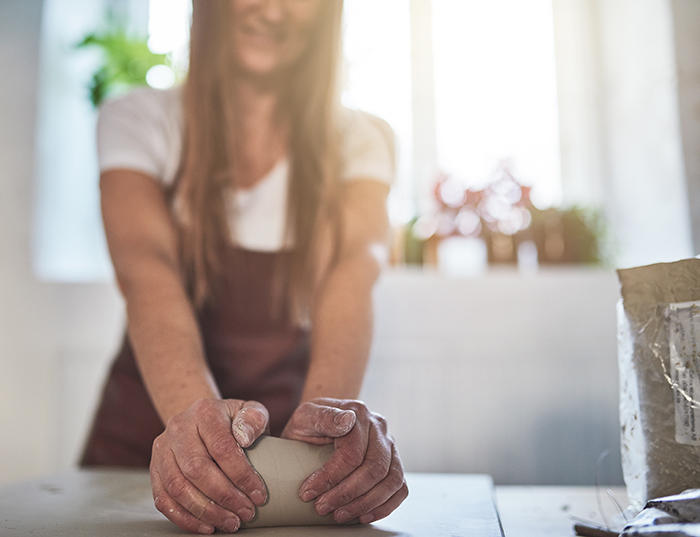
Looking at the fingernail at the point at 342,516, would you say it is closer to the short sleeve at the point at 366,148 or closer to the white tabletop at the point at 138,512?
the white tabletop at the point at 138,512

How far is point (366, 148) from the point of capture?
3.06 feet

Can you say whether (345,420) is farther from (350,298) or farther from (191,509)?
(350,298)

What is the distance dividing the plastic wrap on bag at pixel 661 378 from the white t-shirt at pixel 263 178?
0.50 m

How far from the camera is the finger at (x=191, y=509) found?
0.47 metres

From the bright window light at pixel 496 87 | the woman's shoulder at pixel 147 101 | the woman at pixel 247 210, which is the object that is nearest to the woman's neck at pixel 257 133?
the woman at pixel 247 210

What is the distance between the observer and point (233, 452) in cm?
48

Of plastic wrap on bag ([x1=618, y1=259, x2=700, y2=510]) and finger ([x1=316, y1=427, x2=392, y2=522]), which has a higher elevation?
plastic wrap on bag ([x1=618, y1=259, x2=700, y2=510])

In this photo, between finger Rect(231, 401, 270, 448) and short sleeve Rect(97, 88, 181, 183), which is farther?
short sleeve Rect(97, 88, 181, 183)

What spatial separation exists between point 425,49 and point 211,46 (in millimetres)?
1015

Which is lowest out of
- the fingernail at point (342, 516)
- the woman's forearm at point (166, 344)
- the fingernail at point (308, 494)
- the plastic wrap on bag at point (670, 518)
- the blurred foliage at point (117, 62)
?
the fingernail at point (342, 516)

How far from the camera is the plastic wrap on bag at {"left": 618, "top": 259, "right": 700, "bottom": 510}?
46cm

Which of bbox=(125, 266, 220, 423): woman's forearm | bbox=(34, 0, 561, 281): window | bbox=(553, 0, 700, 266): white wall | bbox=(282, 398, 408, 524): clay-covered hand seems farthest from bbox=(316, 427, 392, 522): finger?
bbox=(34, 0, 561, 281): window

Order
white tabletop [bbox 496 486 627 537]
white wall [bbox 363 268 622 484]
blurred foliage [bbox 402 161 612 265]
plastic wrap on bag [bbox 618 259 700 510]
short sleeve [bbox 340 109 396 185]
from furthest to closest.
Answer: blurred foliage [bbox 402 161 612 265] < white wall [bbox 363 268 622 484] < short sleeve [bbox 340 109 396 185] < white tabletop [bbox 496 486 627 537] < plastic wrap on bag [bbox 618 259 700 510]

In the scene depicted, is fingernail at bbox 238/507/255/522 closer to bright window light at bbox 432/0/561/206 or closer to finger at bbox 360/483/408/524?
finger at bbox 360/483/408/524
